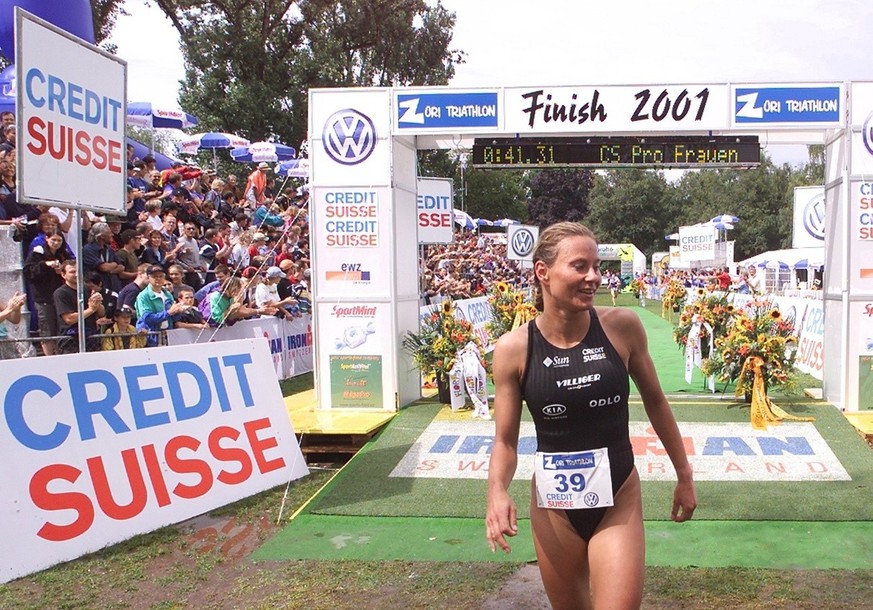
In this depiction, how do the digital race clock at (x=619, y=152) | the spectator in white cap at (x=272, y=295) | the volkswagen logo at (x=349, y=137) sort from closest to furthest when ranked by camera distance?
the digital race clock at (x=619, y=152)
the volkswagen logo at (x=349, y=137)
the spectator in white cap at (x=272, y=295)

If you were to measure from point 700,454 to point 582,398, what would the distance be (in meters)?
5.27

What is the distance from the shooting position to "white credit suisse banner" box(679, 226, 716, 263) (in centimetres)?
3031

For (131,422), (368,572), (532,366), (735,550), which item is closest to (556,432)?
(532,366)

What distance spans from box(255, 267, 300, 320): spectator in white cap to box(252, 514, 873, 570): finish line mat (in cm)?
717

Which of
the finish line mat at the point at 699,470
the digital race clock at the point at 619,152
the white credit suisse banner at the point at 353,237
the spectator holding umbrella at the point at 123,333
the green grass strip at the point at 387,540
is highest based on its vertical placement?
the digital race clock at the point at 619,152

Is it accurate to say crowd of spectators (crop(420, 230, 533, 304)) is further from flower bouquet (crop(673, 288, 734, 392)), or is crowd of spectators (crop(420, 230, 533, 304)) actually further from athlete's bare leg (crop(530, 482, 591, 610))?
athlete's bare leg (crop(530, 482, 591, 610))

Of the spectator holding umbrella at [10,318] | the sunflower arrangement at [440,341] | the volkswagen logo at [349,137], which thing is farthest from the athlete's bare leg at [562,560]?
the volkswagen logo at [349,137]

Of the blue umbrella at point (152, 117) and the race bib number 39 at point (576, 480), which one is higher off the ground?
the blue umbrella at point (152, 117)

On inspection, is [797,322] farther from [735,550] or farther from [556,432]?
[556,432]

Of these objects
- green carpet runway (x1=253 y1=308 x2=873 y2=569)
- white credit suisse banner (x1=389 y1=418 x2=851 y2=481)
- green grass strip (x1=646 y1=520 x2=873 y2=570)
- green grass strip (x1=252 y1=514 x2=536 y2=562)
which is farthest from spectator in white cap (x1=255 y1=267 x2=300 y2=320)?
green grass strip (x1=646 y1=520 x2=873 y2=570)

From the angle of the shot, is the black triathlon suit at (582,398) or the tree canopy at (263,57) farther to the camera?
the tree canopy at (263,57)

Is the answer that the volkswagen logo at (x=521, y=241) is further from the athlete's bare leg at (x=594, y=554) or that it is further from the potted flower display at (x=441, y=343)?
the athlete's bare leg at (x=594, y=554)

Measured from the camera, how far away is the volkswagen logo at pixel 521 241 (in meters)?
22.0

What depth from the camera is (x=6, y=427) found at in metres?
5.12
